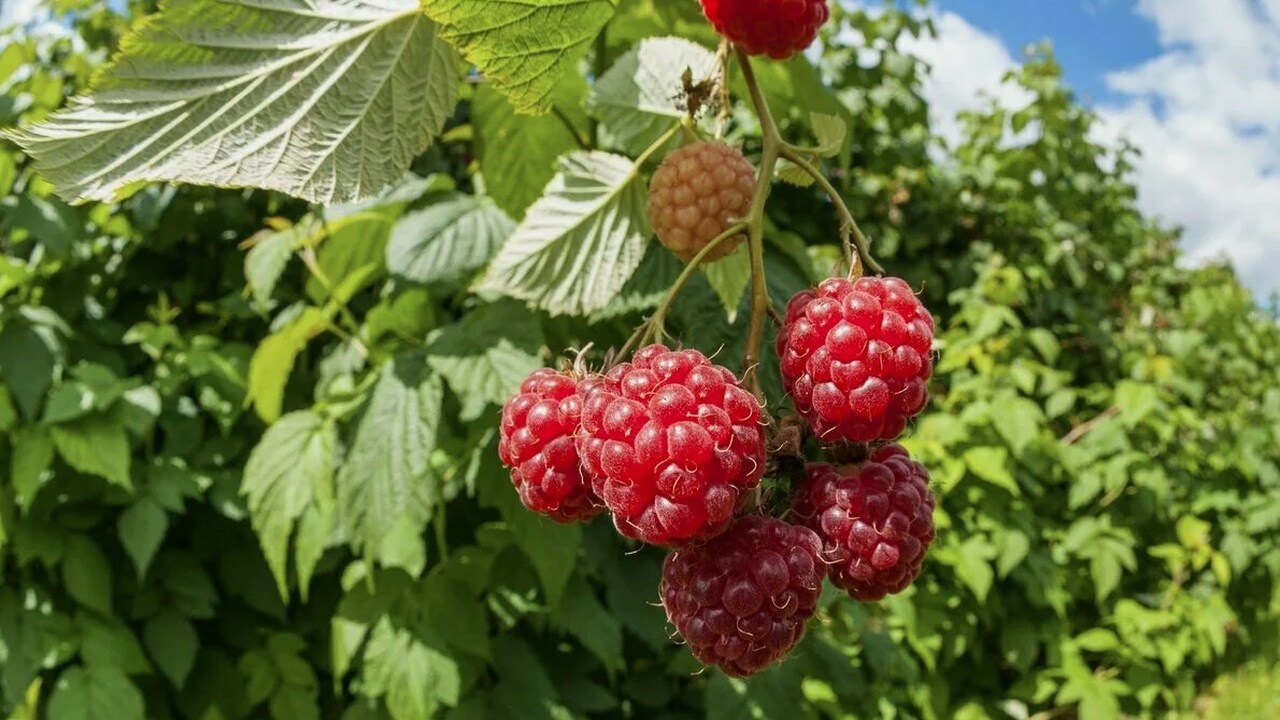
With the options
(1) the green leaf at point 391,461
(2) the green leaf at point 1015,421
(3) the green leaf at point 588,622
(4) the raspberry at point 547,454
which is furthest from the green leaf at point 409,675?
(2) the green leaf at point 1015,421

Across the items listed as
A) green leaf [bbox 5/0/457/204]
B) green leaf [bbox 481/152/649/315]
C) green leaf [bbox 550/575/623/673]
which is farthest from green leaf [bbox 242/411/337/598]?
green leaf [bbox 5/0/457/204]

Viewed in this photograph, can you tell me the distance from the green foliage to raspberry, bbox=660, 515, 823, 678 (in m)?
0.15

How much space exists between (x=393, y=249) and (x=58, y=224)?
1.01 m

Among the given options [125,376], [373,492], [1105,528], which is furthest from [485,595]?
[1105,528]

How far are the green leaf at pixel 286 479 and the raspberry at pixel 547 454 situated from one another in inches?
33.2

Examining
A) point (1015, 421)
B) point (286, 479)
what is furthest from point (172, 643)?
point (1015, 421)

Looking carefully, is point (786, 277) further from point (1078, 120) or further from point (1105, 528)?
point (1078, 120)

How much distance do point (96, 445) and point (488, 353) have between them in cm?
90

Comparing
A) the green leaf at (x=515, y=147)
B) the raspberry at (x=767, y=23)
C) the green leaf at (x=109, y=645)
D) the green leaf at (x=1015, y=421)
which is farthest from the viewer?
the green leaf at (x=1015, y=421)

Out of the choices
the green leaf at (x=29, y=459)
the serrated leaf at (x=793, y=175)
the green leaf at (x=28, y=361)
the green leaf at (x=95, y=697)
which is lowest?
the green leaf at (x=95, y=697)

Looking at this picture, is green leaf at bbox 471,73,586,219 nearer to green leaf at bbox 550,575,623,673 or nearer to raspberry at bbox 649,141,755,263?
raspberry at bbox 649,141,755,263

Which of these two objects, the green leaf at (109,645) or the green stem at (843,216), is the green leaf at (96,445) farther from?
the green stem at (843,216)

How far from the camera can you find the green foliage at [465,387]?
696 mm

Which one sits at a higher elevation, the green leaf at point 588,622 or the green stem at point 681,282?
the green stem at point 681,282
